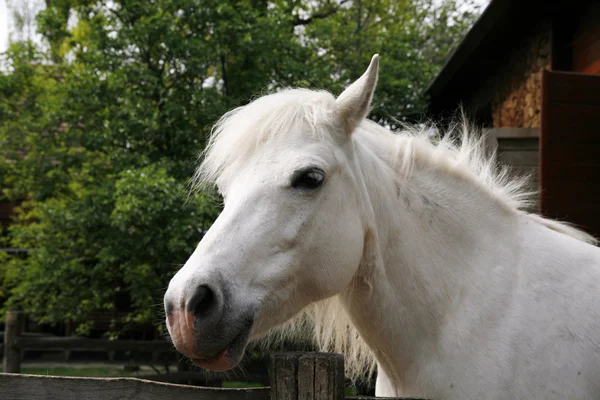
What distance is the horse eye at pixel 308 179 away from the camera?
2.21 m

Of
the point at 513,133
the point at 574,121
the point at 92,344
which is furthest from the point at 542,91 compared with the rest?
the point at 92,344

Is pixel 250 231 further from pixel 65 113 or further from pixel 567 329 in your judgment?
pixel 65 113

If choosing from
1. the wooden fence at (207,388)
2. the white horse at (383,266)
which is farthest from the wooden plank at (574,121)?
the wooden fence at (207,388)

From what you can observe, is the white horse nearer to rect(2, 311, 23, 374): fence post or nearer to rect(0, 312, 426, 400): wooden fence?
rect(0, 312, 426, 400): wooden fence

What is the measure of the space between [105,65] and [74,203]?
199 centimetres

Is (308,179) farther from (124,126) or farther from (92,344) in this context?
(92,344)

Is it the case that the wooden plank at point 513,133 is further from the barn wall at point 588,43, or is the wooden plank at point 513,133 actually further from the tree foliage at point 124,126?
the tree foliage at point 124,126

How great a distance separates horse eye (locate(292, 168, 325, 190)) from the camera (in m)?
2.21

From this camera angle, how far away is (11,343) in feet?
32.9

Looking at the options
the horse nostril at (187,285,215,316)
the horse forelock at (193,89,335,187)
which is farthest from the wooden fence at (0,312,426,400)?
the horse forelock at (193,89,335,187)

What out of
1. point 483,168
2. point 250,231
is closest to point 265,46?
point 483,168

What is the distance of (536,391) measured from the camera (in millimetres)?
2158

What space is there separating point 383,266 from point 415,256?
0.46 ft

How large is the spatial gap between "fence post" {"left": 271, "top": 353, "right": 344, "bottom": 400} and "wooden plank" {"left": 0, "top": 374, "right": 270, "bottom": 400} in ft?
0.68
